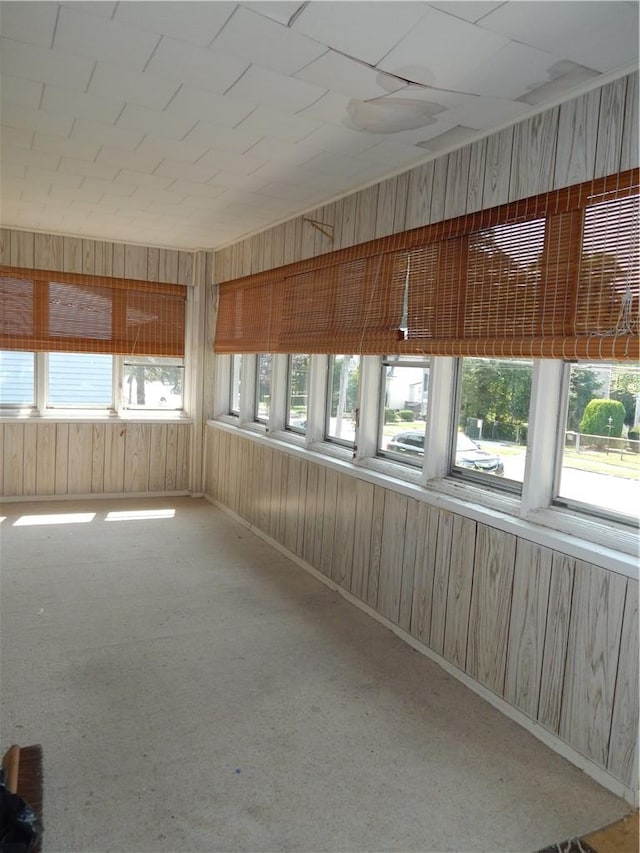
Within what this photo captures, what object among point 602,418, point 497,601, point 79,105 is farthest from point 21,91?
point 497,601

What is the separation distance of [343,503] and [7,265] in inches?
155

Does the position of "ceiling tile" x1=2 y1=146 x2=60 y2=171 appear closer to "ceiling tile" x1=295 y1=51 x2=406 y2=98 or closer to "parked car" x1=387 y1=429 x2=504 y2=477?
"ceiling tile" x1=295 y1=51 x2=406 y2=98

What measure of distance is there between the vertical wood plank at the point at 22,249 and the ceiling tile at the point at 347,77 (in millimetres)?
4166

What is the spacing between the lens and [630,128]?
2168 millimetres

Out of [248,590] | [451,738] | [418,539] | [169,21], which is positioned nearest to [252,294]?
[248,590]

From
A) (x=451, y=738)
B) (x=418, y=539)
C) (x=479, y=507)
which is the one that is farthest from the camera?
(x=418, y=539)

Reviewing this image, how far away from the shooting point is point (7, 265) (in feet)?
18.3

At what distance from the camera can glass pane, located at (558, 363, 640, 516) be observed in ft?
7.60

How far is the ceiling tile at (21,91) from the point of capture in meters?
2.58

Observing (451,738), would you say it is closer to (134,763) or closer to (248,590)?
(134,763)

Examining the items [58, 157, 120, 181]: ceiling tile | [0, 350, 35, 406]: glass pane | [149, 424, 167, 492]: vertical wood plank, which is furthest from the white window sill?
[0, 350, 35, 406]: glass pane

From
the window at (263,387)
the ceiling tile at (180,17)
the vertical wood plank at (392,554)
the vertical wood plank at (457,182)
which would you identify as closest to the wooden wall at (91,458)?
the window at (263,387)

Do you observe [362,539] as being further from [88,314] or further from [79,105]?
[88,314]

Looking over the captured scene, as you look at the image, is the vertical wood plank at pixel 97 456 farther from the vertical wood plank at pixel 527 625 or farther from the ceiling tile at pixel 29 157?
the vertical wood plank at pixel 527 625
